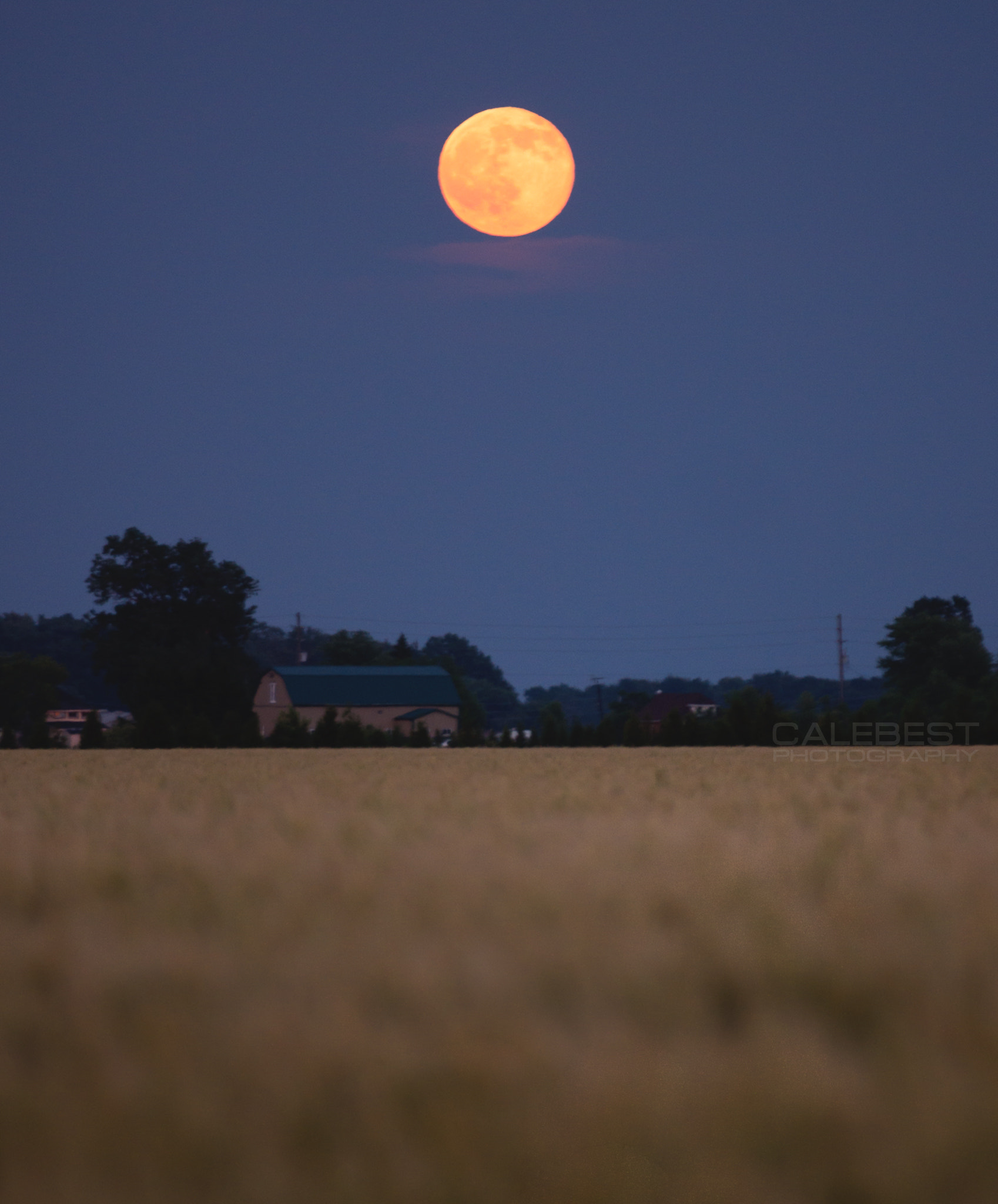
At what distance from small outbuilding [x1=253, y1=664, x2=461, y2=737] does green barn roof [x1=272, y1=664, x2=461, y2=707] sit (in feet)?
0.10

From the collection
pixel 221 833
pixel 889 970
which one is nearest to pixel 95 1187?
pixel 889 970

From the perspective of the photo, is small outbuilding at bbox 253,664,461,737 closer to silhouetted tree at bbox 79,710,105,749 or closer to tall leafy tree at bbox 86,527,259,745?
tall leafy tree at bbox 86,527,259,745

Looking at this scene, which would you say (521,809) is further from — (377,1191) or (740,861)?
(377,1191)

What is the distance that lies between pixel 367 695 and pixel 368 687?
68 centimetres

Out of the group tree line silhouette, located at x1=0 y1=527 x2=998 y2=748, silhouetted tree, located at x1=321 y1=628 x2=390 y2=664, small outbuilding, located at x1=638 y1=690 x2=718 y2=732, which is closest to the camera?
tree line silhouette, located at x1=0 y1=527 x2=998 y2=748

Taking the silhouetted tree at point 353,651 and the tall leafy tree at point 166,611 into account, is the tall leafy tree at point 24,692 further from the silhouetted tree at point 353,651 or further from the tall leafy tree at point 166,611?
the silhouetted tree at point 353,651

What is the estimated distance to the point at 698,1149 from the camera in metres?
1.27

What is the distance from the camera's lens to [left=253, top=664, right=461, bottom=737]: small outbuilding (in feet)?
173

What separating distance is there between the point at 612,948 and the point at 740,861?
4.00 feet

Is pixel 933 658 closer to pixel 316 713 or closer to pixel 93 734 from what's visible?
pixel 316 713

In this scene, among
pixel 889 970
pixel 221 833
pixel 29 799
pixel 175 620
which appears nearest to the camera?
pixel 889 970

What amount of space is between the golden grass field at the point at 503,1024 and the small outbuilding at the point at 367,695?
4875cm

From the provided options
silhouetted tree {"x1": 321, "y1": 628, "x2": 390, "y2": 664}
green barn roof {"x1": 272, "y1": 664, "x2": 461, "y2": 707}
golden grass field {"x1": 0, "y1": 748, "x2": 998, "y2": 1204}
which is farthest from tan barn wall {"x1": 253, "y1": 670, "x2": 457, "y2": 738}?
golden grass field {"x1": 0, "y1": 748, "x2": 998, "y2": 1204}

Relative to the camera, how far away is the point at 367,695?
177 feet
